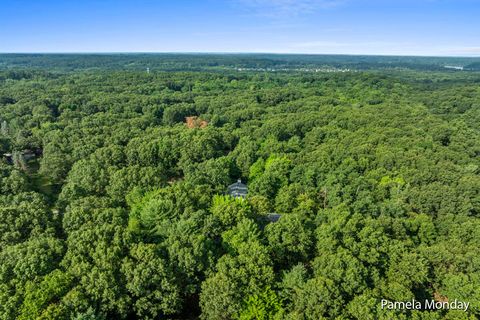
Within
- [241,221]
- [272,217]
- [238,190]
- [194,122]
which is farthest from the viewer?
[194,122]

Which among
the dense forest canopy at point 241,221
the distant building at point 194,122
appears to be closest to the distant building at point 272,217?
the dense forest canopy at point 241,221

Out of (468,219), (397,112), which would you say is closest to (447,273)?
(468,219)

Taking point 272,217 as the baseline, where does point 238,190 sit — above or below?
below

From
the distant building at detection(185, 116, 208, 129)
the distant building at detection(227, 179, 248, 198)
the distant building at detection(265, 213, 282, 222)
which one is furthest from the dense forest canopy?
the distant building at detection(185, 116, 208, 129)

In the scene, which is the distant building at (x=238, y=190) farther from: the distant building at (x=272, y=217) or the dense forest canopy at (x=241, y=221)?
the distant building at (x=272, y=217)

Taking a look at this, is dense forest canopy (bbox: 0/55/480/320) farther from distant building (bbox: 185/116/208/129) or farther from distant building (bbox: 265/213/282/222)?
distant building (bbox: 185/116/208/129)

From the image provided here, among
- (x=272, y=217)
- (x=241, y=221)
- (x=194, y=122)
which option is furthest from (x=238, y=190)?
(x=194, y=122)

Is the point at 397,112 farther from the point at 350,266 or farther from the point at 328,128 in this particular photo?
the point at 350,266

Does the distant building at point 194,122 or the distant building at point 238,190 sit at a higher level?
the distant building at point 194,122

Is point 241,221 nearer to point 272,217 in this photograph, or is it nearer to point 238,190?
point 272,217
